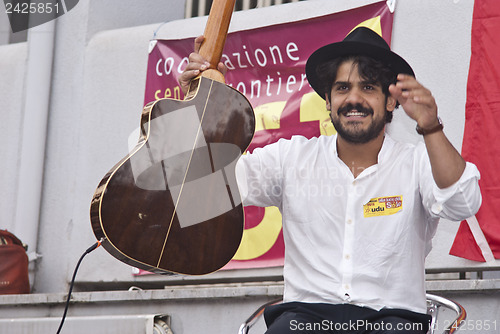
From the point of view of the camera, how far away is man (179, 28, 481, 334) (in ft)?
7.33

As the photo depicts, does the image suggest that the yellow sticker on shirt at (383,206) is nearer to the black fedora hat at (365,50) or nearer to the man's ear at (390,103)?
the man's ear at (390,103)

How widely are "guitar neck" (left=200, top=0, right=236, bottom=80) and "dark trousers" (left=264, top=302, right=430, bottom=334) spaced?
911mm

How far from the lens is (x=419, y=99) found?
85.4 inches

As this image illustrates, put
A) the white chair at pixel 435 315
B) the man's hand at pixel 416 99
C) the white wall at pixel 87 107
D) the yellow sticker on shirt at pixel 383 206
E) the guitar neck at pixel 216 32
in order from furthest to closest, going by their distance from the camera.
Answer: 1. the white wall at pixel 87 107
2. the guitar neck at pixel 216 32
3. the yellow sticker on shirt at pixel 383 206
4. the white chair at pixel 435 315
5. the man's hand at pixel 416 99

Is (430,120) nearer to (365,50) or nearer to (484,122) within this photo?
(365,50)

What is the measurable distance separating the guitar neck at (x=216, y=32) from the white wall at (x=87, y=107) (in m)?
1.78

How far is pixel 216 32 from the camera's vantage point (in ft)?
8.79

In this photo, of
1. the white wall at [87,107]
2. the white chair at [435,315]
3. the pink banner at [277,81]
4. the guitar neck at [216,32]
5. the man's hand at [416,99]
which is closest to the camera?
the man's hand at [416,99]

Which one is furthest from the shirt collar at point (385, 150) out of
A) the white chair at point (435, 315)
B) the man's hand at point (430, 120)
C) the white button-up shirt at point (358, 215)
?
the white chair at point (435, 315)

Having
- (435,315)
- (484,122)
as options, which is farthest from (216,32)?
(484,122)

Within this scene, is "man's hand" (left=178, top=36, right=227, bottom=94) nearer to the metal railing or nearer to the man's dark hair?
the man's dark hair

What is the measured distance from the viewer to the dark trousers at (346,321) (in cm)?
221

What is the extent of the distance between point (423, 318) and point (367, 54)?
89 centimetres

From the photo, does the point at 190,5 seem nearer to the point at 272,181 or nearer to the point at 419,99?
the point at 272,181
